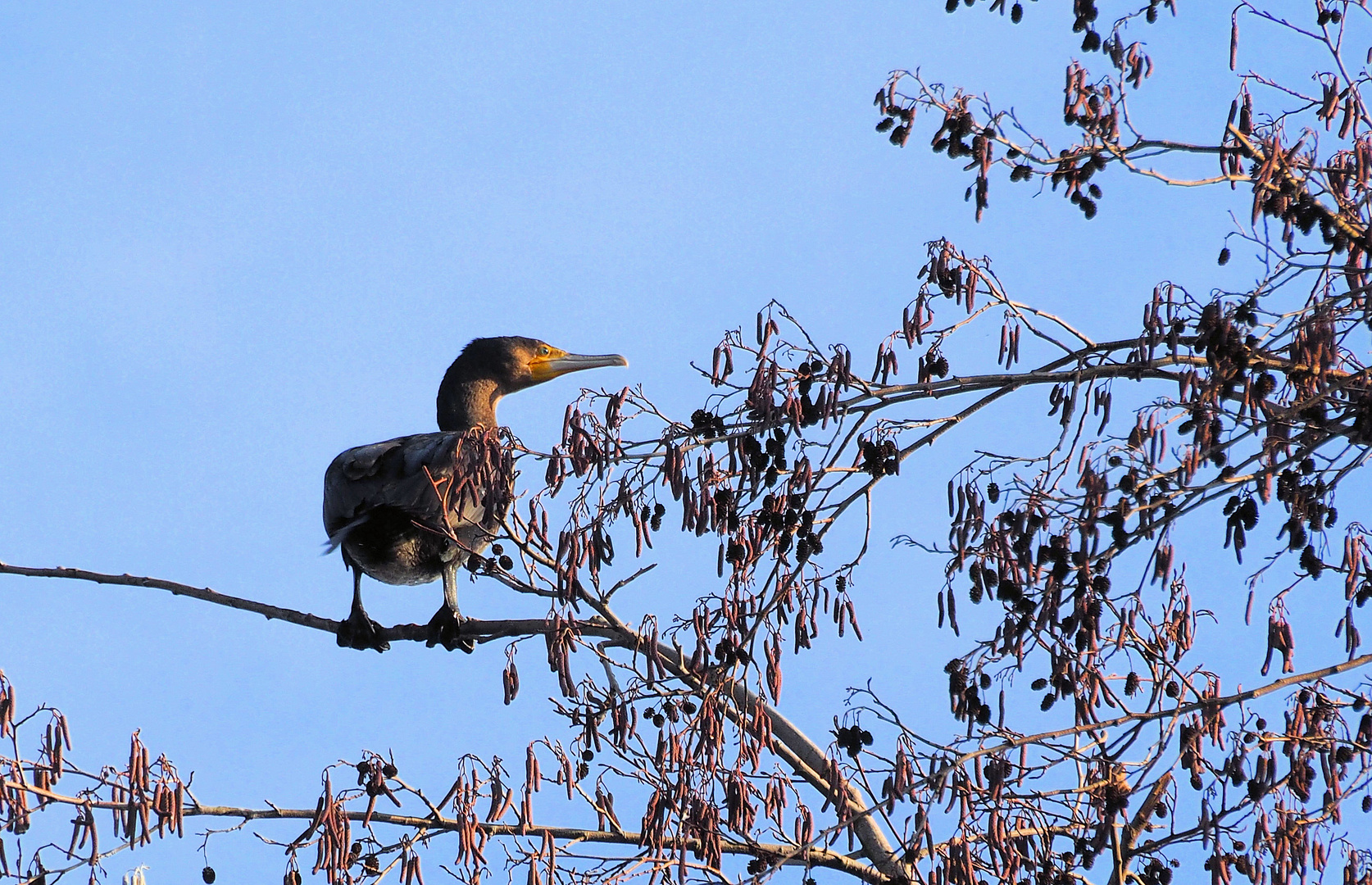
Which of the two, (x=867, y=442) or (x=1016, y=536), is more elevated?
(x=867, y=442)

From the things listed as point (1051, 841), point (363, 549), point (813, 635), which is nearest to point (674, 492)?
point (813, 635)

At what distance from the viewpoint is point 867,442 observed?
4.88 metres

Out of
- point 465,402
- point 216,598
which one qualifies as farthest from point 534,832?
point 465,402

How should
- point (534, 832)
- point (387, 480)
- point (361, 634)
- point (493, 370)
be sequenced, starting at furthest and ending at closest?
point (493, 370) → point (361, 634) → point (387, 480) → point (534, 832)

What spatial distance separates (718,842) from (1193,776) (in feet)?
4.71

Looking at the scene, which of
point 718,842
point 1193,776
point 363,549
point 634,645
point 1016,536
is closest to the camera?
point 1016,536

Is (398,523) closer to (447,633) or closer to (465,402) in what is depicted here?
(447,633)

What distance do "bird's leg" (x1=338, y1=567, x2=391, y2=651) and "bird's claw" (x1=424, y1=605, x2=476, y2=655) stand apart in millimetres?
368

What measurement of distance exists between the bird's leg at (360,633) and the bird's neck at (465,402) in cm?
203

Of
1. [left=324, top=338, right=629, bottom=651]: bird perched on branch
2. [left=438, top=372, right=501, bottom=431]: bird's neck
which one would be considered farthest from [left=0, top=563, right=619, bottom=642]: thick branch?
[left=438, top=372, right=501, bottom=431]: bird's neck

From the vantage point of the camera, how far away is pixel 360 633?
7246mm

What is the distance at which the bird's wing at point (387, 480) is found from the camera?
261 inches

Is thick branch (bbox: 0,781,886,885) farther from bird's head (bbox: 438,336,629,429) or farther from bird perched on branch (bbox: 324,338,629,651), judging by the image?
bird's head (bbox: 438,336,629,429)

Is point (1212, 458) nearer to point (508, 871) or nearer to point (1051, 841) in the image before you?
point (1051, 841)
